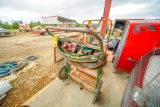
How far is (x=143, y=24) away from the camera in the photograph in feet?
4.76

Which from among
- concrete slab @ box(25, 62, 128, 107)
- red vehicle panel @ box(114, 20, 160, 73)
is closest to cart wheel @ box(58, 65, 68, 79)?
concrete slab @ box(25, 62, 128, 107)

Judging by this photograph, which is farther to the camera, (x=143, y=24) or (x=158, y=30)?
(x=143, y=24)

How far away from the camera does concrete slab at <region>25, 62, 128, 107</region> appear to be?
157 cm

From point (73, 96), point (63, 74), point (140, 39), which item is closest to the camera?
point (140, 39)

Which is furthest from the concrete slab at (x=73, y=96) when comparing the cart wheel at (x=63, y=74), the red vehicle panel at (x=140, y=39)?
the red vehicle panel at (x=140, y=39)

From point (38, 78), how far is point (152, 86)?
256 cm

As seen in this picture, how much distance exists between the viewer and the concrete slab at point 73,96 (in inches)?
61.7

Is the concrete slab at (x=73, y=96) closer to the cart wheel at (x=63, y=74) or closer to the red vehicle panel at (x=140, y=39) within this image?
the cart wheel at (x=63, y=74)

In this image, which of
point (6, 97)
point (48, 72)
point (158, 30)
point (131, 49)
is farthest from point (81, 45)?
point (6, 97)

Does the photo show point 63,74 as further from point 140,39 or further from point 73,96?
point 140,39

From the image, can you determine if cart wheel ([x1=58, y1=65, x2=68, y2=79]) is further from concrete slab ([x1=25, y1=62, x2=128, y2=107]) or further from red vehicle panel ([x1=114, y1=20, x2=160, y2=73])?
red vehicle panel ([x1=114, y1=20, x2=160, y2=73])

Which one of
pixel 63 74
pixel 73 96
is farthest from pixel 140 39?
pixel 63 74

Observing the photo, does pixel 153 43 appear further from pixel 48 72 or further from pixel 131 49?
pixel 48 72

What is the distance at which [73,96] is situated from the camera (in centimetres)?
171
